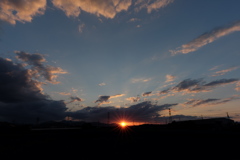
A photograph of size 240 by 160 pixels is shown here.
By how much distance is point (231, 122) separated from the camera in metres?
88.1

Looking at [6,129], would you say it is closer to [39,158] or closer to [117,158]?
[39,158]

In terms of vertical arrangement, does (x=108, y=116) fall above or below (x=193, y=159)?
above

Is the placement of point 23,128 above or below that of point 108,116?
below

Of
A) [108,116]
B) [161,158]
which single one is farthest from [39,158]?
[108,116]

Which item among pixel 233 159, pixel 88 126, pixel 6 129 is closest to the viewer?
pixel 233 159

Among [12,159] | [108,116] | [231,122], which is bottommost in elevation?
[12,159]

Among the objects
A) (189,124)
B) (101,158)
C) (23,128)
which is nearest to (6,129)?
(23,128)

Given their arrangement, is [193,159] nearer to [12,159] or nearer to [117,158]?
[117,158]

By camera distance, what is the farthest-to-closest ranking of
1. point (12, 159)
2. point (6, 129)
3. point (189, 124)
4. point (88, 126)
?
1. point (88, 126)
2. point (189, 124)
3. point (6, 129)
4. point (12, 159)

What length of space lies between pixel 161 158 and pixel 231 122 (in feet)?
320

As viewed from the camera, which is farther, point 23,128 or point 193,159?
point 23,128

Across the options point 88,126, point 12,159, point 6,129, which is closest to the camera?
point 12,159

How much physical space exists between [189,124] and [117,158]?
3310 inches

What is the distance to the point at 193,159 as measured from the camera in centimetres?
1217
